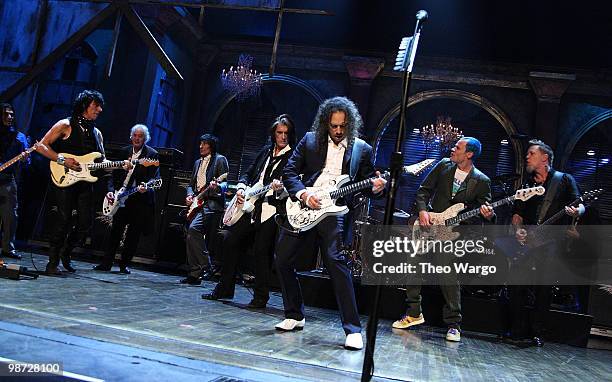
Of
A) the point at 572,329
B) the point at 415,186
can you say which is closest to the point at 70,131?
the point at 572,329

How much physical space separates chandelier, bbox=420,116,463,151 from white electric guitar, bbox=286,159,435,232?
360 inches

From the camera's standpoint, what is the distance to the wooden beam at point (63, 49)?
7.70 metres

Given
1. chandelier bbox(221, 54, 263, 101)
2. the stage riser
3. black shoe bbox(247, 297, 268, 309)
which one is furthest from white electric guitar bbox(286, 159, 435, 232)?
chandelier bbox(221, 54, 263, 101)

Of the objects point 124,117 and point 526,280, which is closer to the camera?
point 526,280

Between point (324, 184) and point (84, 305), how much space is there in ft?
7.04

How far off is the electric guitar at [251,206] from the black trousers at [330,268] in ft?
3.80

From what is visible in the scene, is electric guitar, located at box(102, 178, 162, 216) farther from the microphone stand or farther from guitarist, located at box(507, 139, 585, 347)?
the microphone stand

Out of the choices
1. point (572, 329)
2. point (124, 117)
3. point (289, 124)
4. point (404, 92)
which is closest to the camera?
point (404, 92)

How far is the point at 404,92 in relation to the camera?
271 cm

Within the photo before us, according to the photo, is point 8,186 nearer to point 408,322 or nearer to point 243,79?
point 408,322

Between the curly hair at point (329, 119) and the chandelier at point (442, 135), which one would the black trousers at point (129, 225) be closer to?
the curly hair at point (329, 119)

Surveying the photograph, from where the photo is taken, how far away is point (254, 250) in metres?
5.46

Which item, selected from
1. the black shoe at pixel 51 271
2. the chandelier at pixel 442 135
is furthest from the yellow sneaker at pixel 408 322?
the chandelier at pixel 442 135

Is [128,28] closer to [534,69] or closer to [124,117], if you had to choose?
[124,117]
